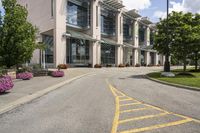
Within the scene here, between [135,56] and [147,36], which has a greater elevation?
[147,36]

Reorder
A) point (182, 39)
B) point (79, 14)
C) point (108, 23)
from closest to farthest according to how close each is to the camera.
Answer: point (182, 39), point (79, 14), point (108, 23)

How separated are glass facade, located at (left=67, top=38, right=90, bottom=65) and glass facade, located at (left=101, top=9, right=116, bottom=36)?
9.69 m

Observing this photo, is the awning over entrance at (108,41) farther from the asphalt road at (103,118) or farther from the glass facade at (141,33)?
the asphalt road at (103,118)

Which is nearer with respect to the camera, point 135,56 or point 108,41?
point 108,41

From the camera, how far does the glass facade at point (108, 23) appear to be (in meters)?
62.4

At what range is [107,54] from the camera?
6212 cm

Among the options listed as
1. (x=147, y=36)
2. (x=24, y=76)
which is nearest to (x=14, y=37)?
(x=24, y=76)

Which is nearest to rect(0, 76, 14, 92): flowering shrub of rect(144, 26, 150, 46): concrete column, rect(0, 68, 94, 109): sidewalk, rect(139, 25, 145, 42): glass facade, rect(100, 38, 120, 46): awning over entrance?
rect(0, 68, 94, 109): sidewalk

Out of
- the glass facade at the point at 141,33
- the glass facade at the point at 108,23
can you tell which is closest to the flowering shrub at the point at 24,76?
the glass facade at the point at 108,23

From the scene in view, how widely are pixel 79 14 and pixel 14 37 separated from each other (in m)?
34.2

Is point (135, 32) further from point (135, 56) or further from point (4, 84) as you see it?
point (4, 84)

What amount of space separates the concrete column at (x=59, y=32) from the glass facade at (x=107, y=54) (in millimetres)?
16706

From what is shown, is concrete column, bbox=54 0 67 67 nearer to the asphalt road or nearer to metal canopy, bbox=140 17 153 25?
the asphalt road

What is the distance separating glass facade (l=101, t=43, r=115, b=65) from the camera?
6044 cm
